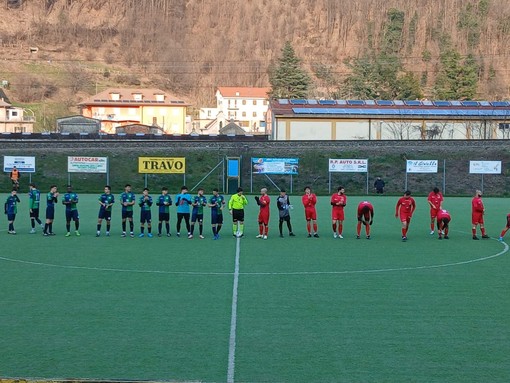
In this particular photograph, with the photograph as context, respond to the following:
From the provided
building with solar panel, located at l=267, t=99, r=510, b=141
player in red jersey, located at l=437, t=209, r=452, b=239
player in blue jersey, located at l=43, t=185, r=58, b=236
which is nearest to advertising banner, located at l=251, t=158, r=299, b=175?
building with solar panel, located at l=267, t=99, r=510, b=141

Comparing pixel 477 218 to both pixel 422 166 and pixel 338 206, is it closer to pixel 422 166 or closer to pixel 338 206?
pixel 338 206

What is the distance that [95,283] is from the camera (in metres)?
16.2

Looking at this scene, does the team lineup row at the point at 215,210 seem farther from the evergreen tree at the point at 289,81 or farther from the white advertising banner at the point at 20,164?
the evergreen tree at the point at 289,81

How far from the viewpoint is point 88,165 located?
50.6m

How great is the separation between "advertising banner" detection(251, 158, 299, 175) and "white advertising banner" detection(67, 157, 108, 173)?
964 centimetres

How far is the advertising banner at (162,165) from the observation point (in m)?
51.2

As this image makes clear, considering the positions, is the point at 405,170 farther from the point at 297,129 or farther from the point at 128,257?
the point at 128,257

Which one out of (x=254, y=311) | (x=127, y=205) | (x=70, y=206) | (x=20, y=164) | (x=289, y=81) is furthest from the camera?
(x=289, y=81)

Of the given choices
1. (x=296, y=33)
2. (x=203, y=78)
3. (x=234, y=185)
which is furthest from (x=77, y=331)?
(x=296, y=33)

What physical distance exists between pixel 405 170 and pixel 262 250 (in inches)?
1306

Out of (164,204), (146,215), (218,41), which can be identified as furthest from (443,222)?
(218,41)

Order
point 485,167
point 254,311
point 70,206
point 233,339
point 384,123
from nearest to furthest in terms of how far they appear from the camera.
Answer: point 233,339
point 254,311
point 70,206
point 485,167
point 384,123

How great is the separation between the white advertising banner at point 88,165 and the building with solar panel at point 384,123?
19.6 m

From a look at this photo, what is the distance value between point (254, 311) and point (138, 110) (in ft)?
323
